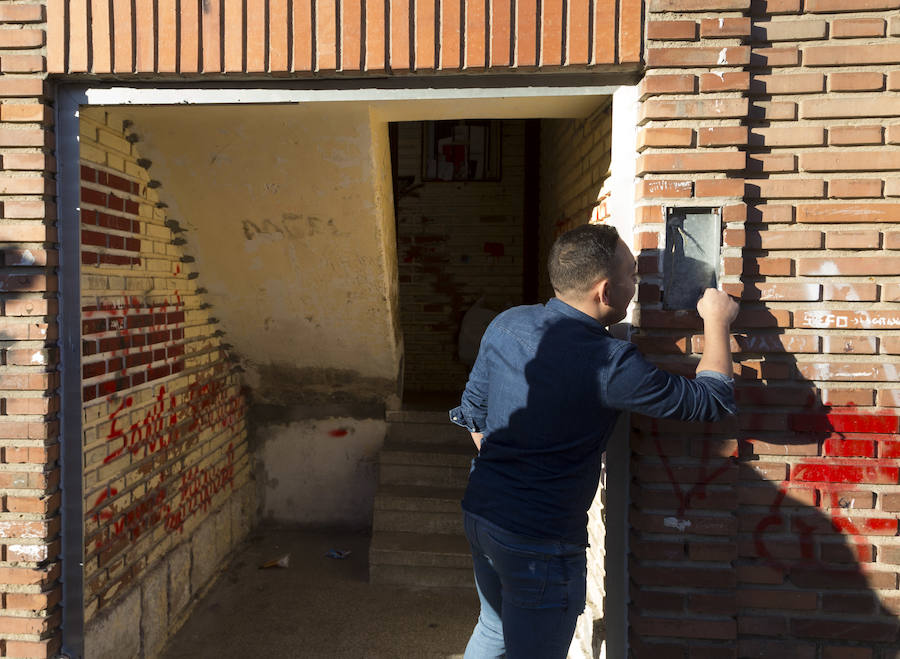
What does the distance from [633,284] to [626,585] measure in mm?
1238

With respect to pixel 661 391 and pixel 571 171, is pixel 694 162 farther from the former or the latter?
pixel 571 171

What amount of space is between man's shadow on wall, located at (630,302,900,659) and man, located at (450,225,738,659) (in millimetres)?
416

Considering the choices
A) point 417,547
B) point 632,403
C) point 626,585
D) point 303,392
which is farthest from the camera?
point 303,392

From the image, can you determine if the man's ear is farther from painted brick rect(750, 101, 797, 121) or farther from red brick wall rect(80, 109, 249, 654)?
red brick wall rect(80, 109, 249, 654)

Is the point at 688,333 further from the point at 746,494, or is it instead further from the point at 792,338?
the point at 746,494

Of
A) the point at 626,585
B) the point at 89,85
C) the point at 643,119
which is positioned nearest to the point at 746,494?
the point at 626,585

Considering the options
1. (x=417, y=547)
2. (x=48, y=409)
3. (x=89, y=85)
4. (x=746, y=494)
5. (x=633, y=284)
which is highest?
(x=89, y=85)

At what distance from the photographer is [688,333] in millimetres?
2445

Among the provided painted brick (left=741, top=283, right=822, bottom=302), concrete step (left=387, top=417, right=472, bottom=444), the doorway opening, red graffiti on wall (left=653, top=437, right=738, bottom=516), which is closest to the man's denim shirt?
red graffiti on wall (left=653, top=437, right=738, bottom=516)

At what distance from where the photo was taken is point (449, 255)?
694 centimetres

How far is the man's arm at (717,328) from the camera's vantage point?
6.97 ft

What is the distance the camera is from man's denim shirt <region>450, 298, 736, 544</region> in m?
1.98

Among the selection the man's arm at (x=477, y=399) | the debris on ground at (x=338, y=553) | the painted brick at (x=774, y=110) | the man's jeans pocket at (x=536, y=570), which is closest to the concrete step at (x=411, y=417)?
the debris on ground at (x=338, y=553)

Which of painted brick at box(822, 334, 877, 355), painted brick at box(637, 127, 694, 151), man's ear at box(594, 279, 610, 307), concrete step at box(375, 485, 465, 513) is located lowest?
concrete step at box(375, 485, 465, 513)
